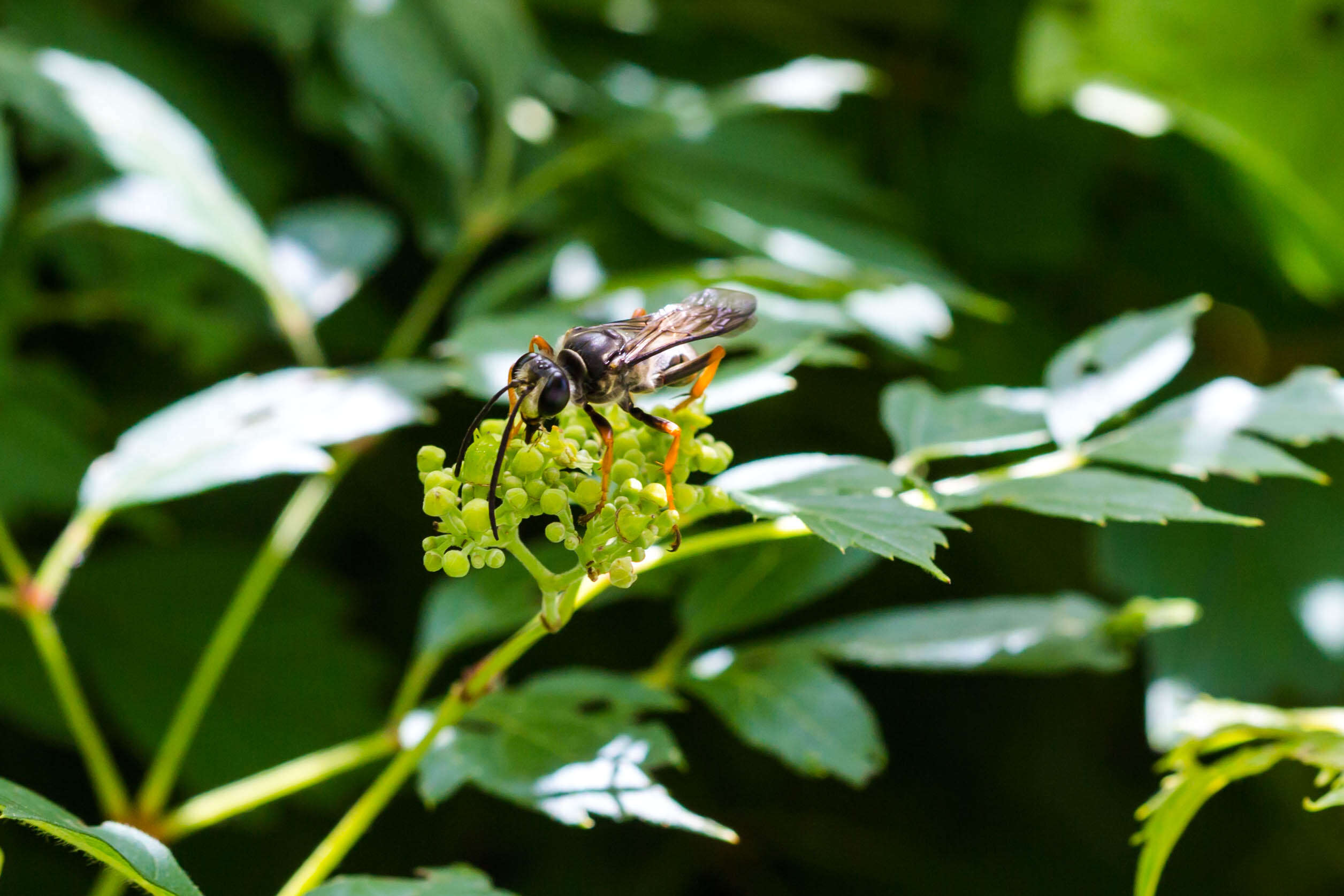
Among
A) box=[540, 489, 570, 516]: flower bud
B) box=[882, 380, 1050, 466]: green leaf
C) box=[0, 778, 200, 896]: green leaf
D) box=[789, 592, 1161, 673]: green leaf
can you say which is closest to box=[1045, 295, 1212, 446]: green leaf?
box=[882, 380, 1050, 466]: green leaf

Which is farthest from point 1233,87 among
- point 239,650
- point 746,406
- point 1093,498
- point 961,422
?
point 239,650

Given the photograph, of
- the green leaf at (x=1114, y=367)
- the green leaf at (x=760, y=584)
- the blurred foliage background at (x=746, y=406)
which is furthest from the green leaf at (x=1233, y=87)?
the green leaf at (x=760, y=584)

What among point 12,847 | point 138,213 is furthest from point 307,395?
point 12,847

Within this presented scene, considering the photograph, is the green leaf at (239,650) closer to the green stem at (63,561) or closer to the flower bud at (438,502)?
the green stem at (63,561)

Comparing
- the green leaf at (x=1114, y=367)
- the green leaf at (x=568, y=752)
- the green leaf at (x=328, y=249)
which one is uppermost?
the green leaf at (x=328, y=249)

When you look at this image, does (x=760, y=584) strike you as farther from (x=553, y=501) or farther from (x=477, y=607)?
(x=553, y=501)

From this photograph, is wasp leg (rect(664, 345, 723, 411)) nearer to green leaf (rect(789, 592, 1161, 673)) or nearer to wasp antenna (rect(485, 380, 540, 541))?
wasp antenna (rect(485, 380, 540, 541))
